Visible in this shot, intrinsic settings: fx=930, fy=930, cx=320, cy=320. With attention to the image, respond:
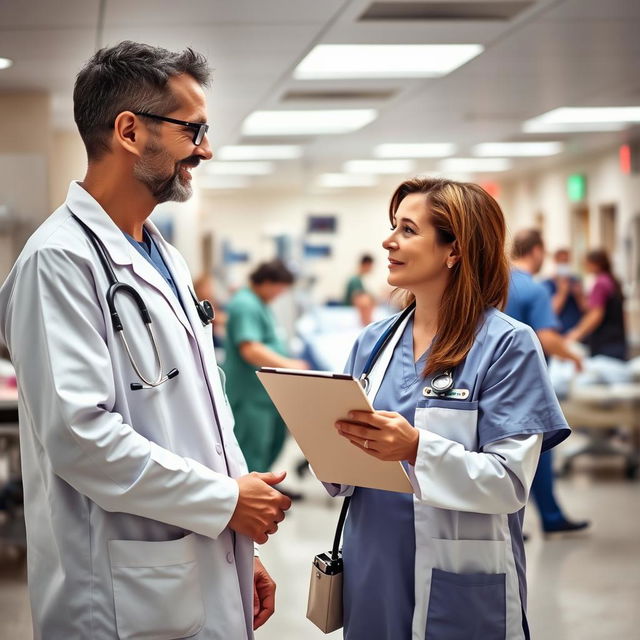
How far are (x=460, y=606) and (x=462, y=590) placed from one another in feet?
0.11

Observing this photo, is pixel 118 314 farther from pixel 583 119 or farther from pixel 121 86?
pixel 583 119

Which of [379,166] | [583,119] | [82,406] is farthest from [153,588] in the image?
[379,166]

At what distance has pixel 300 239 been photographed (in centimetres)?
1448

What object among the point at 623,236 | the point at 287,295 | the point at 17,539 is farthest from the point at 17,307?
the point at 287,295

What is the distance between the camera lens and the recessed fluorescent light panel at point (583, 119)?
7.57m

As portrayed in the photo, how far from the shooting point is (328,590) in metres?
2.11

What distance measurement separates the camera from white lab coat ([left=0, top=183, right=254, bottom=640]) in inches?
64.0

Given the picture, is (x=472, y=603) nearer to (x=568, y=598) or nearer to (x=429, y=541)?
(x=429, y=541)

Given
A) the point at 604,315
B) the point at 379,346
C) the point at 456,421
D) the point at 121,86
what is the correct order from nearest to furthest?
the point at 121,86, the point at 456,421, the point at 379,346, the point at 604,315

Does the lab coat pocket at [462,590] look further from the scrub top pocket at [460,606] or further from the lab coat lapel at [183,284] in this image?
the lab coat lapel at [183,284]

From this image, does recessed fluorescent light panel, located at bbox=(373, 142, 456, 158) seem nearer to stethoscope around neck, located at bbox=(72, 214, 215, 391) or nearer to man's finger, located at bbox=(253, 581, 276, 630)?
man's finger, located at bbox=(253, 581, 276, 630)

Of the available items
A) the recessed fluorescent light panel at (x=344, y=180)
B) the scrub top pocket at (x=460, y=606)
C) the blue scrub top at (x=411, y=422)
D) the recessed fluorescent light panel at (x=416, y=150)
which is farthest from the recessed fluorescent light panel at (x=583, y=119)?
the scrub top pocket at (x=460, y=606)

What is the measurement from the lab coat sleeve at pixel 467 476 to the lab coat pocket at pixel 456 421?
0.15 ft

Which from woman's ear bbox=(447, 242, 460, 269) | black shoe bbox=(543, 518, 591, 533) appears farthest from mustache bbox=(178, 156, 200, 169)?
black shoe bbox=(543, 518, 591, 533)
